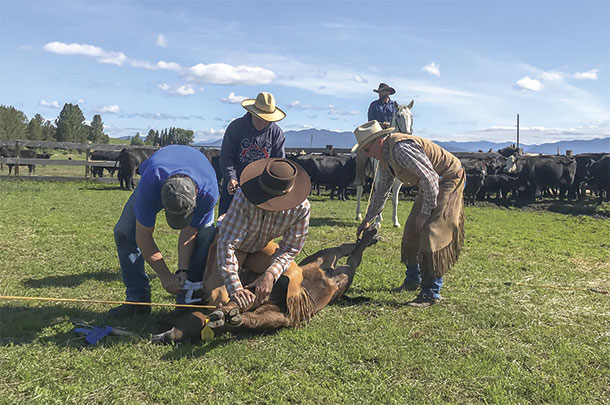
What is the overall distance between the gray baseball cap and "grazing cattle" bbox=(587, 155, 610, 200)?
1720 cm

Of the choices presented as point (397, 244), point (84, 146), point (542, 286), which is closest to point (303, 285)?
point (542, 286)

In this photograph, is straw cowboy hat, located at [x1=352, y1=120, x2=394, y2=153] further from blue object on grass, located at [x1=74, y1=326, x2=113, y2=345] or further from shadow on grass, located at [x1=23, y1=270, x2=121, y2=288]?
shadow on grass, located at [x1=23, y1=270, x2=121, y2=288]

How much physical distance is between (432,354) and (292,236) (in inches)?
55.7

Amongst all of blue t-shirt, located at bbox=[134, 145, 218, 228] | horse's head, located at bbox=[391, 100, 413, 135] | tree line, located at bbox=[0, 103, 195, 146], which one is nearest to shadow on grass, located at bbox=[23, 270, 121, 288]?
blue t-shirt, located at bbox=[134, 145, 218, 228]

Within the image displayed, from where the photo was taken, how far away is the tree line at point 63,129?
60500 mm

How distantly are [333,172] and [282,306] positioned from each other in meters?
13.6

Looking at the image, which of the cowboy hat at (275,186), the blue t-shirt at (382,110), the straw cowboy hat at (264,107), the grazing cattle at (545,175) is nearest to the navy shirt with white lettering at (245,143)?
the straw cowboy hat at (264,107)

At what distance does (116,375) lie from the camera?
3.33 m

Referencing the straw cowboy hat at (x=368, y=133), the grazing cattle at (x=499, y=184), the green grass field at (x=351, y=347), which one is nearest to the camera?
the green grass field at (x=351, y=347)

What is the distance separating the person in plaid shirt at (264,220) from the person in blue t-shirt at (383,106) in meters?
7.36

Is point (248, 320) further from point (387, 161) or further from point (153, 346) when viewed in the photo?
point (387, 161)

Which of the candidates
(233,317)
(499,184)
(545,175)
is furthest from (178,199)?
(545,175)

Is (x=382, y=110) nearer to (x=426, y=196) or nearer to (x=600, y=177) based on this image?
(x=426, y=196)

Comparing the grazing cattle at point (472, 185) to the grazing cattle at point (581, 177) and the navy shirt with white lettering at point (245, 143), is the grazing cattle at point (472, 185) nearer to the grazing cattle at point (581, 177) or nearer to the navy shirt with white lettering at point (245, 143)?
the grazing cattle at point (581, 177)
